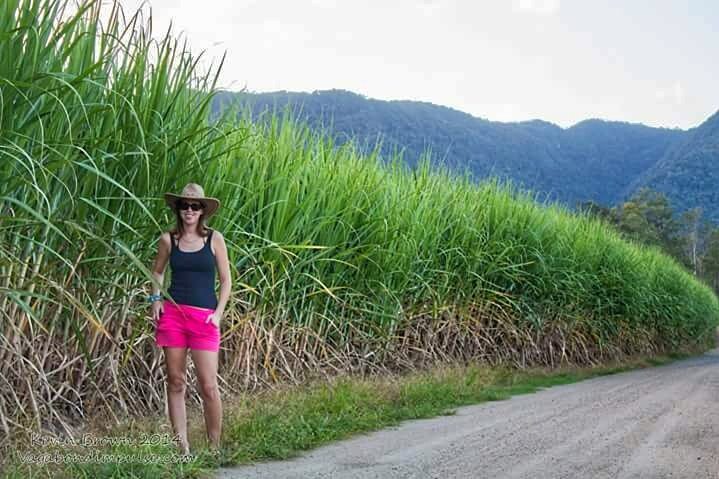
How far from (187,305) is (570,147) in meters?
113

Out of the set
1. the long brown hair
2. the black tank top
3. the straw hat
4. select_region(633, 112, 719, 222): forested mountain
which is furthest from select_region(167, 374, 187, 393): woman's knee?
select_region(633, 112, 719, 222): forested mountain

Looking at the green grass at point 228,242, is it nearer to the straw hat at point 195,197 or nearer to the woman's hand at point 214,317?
the straw hat at point 195,197

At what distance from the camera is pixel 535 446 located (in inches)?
171

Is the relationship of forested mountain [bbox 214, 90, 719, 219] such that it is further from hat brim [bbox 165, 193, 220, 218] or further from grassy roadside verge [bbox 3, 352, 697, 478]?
hat brim [bbox 165, 193, 220, 218]

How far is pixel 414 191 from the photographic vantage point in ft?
25.0

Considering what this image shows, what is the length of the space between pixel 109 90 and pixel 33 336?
3.91 feet

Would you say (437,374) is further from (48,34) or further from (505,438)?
(48,34)

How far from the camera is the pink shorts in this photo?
3.50 metres

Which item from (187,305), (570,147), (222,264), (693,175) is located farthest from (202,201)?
(570,147)

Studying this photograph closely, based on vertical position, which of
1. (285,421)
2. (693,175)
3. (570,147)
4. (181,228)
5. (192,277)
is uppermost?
(570,147)

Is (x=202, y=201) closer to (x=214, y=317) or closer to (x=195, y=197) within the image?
(x=195, y=197)

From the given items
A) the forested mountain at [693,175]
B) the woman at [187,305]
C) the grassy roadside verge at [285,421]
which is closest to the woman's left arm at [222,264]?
the woman at [187,305]

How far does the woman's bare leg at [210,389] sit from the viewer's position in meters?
3.53

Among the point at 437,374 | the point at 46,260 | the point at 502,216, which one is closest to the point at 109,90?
the point at 46,260
